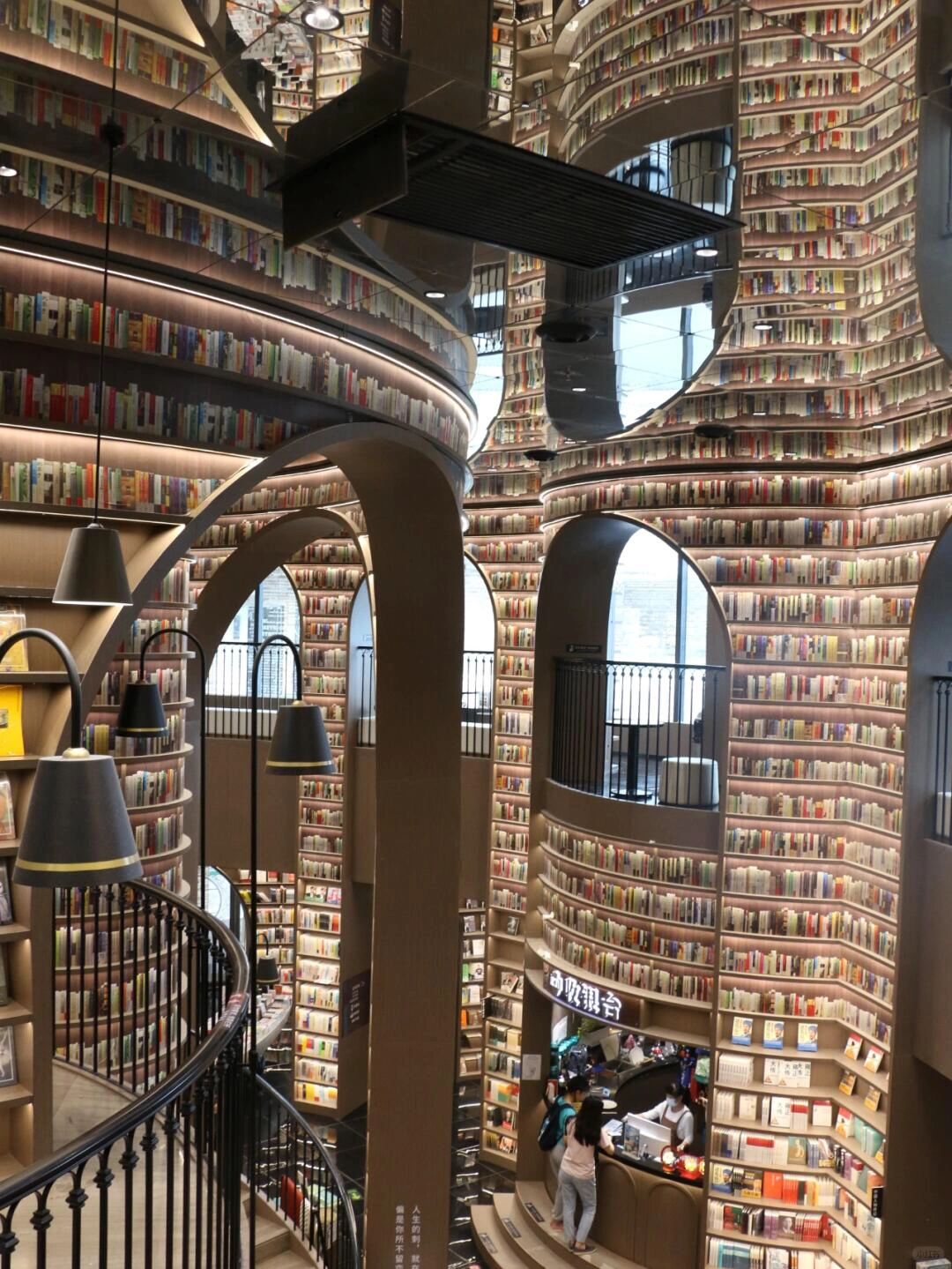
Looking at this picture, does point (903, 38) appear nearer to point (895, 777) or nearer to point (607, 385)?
point (607, 385)

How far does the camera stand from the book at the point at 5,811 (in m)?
3.80

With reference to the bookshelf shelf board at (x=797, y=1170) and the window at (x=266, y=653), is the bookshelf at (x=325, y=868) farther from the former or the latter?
the bookshelf shelf board at (x=797, y=1170)

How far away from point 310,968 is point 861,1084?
586 cm

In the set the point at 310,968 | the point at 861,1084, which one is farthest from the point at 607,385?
the point at 310,968

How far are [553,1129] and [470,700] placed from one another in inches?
191

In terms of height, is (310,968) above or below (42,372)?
below

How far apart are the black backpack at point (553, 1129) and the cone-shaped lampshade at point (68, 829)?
7547mm

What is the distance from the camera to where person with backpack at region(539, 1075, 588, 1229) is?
29.5 feet

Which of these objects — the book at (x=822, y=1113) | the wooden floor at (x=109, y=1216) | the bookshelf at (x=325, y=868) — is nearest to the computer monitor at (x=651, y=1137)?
the book at (x=822, y=1113)

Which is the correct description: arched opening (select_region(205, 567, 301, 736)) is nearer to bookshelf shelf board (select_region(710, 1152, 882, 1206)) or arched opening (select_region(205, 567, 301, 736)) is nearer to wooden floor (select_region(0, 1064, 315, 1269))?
bookshelf shelf board (select_region(710, 1152, 882, 1206))

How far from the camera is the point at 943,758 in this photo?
719 centimetres

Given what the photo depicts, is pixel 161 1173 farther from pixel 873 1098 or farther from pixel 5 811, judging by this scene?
pixel 873 1098

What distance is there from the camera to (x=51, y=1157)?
225cm

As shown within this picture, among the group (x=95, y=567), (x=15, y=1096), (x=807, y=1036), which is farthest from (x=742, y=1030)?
(x=95, y=567)
